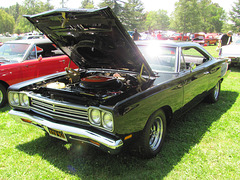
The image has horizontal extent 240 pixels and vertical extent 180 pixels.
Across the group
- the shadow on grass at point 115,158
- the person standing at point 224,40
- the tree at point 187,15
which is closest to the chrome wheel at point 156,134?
the shadow on grass at point 115,158

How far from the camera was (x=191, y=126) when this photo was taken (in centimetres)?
378

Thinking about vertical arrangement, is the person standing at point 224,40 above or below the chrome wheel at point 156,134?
above

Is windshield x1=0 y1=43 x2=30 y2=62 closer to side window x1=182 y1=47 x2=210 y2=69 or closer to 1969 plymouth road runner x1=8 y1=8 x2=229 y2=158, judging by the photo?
1969 plymouth road runner x1=8 y1=8 x2=229 y2=158

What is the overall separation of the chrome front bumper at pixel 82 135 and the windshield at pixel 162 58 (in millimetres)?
1745

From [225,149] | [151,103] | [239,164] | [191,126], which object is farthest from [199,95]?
[151,103]

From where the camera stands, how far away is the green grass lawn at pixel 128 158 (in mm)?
2510

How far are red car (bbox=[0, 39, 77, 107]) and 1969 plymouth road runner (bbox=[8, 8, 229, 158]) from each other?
1.99 meters

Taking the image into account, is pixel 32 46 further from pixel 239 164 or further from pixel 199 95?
pixel 239 164

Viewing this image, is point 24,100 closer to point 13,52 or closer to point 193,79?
point 193,79

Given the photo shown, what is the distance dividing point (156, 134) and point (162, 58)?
1.37m

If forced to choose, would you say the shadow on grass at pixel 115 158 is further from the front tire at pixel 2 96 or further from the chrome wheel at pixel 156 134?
the front tire at pixel 2 96

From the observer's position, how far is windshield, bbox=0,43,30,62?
5428 millimetres

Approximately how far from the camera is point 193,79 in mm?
3566

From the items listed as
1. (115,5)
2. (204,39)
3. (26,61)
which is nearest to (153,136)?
(26,61)
